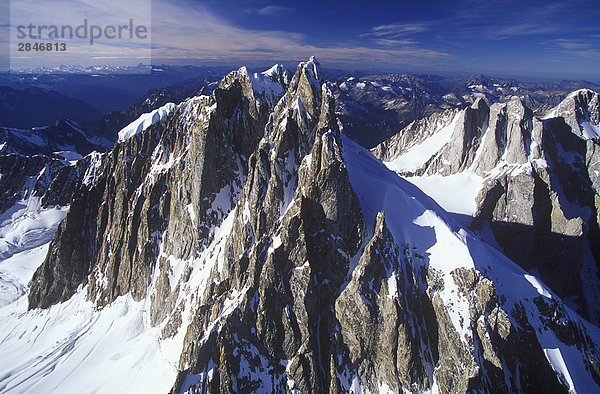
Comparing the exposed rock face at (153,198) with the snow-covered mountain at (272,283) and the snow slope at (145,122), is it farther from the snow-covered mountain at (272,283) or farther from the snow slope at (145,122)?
the snow slope at (145,122)

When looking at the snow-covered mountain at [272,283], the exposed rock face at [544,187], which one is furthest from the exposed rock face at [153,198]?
the exposed rock face at [544,187]

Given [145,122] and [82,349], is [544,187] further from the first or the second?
[82,349]

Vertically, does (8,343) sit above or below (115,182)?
below

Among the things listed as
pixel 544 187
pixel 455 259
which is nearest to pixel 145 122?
pixel 455 259

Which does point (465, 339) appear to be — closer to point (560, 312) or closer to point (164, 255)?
point (560, 312)

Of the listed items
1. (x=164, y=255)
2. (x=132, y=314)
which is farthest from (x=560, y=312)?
(x=132, y=314)

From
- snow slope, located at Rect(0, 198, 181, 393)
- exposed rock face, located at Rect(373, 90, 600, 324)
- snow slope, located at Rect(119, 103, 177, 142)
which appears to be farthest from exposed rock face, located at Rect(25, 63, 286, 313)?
exposed rock face, located at Rect(373, 90, 600, 324)
